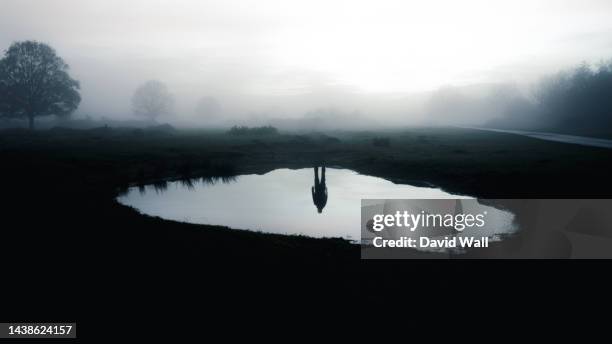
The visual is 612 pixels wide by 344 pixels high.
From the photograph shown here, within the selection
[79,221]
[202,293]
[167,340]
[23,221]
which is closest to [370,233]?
[202,293]

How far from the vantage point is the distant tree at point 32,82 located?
76.2 m

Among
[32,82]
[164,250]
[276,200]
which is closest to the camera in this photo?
[164,250]

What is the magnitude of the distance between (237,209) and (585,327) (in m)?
19.7

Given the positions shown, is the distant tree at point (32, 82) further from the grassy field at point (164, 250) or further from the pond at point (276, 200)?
the pond at point (276, 200)

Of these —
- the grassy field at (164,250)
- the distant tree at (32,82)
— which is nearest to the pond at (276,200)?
the grassy field at (164,250)

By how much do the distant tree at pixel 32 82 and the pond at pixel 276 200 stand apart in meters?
63.7

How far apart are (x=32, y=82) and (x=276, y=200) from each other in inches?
3016

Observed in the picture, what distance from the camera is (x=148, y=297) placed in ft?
34.7

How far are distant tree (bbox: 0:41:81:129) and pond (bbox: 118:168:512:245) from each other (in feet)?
209

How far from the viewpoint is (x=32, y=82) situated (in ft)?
256

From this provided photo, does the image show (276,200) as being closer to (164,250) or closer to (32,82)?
(164,250)

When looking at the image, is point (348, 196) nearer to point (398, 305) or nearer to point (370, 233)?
point (370, 233)

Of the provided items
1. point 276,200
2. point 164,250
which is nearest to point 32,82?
point 276,200

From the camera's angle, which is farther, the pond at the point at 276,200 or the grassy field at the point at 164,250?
the pond at the point at 276,200
